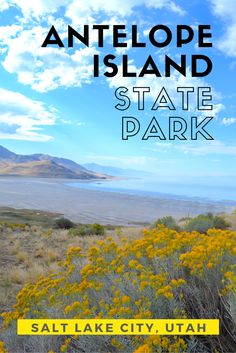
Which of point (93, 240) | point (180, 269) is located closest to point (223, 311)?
point (180, 269)

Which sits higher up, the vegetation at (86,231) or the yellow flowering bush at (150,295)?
the yellow flowering bush at (150,295)

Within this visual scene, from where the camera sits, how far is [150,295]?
387 centimetres

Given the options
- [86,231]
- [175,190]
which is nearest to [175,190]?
[175,190]

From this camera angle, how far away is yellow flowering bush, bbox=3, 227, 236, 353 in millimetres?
3486

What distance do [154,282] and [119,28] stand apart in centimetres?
609

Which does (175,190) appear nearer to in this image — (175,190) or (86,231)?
(175,190)

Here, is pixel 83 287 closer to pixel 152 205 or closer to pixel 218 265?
pixel 218 265

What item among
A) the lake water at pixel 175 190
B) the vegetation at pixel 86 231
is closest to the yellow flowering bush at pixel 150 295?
the vegetation at pixel 86 231

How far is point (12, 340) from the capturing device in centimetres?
438

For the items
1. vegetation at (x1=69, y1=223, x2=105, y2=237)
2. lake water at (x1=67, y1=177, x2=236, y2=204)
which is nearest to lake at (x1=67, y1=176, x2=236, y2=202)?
lake water at (x1=67, y1=177, x2=236, y2=204)

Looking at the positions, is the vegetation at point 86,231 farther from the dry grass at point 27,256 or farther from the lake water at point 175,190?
the lake water at point 175,190

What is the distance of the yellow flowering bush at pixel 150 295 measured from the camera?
3.49 metres

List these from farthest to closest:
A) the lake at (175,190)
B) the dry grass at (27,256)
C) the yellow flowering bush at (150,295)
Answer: the lake at (175,190), the dry grass at (27,256), the yellow flowering bush at (150,295)

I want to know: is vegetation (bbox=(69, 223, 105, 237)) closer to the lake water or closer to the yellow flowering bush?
the yellow flowering bush
